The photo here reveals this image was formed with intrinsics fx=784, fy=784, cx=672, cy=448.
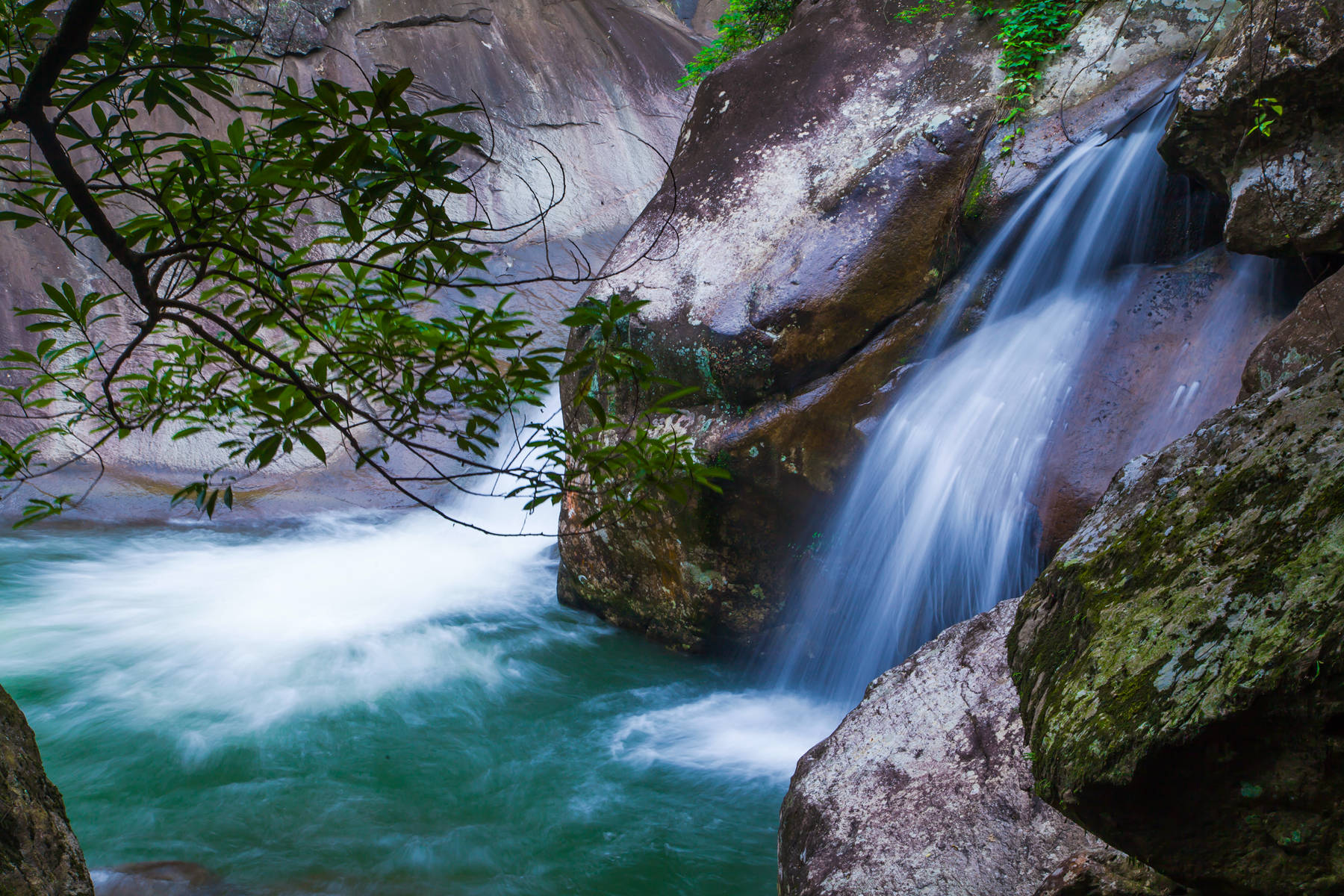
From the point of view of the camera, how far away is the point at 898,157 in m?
4.77

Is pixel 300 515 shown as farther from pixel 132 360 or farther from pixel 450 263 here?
pixel 450 263

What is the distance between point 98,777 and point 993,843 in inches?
164

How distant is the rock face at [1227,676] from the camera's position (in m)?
1.10

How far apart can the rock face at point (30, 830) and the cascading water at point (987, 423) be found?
3764mm

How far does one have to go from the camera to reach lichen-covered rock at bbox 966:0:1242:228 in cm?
437

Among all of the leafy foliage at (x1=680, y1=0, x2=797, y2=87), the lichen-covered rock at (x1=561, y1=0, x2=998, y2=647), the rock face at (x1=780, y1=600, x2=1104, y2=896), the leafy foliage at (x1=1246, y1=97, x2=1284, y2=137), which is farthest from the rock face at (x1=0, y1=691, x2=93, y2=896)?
the leafy foliage at (x1=680, y1=0, x2=797, y2=87)

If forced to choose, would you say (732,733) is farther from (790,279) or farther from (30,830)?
(30,830)

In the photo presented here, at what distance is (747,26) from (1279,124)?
512 centimetres

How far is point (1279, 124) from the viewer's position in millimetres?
3307

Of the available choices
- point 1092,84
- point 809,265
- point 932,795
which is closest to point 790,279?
point 809,265

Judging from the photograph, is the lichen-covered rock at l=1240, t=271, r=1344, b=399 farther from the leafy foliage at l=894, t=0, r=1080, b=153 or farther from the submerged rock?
the submerged rock

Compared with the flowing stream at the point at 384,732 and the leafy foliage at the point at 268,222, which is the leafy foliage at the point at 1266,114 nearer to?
the leafy foliage at the point at 268,222

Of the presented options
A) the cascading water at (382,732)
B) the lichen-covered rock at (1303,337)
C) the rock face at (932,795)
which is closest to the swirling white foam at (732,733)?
the cascading water at (382,732)

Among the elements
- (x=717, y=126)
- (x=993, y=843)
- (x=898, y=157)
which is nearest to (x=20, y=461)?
(x=993, y=843)
